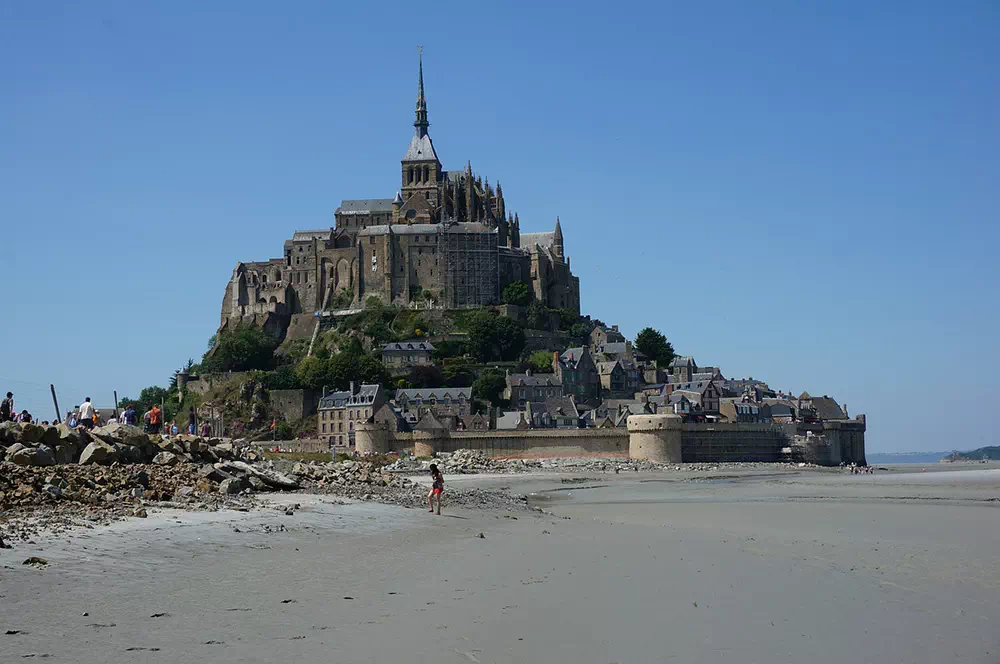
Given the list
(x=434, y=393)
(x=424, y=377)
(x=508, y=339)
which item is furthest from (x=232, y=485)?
(x=508, y=339)

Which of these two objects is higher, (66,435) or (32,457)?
(66,435)

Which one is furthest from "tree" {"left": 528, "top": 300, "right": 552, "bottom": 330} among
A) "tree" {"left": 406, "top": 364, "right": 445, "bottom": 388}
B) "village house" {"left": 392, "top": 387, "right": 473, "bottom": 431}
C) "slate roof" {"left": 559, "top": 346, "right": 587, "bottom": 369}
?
"village house" {"left": 392, "top": 387, "right": 473, "bottom": 431}

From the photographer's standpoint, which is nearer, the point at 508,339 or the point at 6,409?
the point at 6,409

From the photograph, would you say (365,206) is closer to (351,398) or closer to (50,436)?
(351,398)

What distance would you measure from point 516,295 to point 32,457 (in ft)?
298

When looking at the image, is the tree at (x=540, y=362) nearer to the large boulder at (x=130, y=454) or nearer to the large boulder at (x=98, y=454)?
the large boulder at (x=130, y=454)

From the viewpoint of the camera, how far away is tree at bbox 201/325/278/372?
103 meters

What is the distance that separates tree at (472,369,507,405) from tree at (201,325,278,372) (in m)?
21.5

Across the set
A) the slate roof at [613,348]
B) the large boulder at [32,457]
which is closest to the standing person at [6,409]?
the large boulder at [32,457]

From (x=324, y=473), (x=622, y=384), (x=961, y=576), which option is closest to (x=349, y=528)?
(x=961, y=576)

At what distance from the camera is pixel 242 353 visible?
10350 centimetres

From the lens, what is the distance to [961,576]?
16.7 meters

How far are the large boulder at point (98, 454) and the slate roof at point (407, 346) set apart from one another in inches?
3078

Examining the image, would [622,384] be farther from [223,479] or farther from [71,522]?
[71,522]
